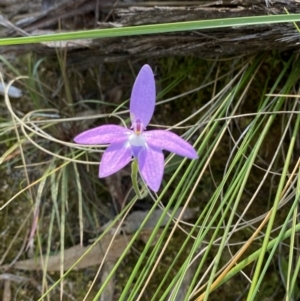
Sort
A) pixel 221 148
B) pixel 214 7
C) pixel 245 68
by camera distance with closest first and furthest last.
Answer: pixel 214 7 < pixel 245 68 < pixel 221 148

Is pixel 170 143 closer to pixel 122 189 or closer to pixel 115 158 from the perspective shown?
pixel 115 158

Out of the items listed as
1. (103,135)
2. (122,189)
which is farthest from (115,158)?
(122,189)

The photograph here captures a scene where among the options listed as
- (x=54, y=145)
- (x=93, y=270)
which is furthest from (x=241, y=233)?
(x=54, y=145)

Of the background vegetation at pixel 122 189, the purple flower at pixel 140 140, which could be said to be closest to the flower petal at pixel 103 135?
the purple flower at pixel 140 140

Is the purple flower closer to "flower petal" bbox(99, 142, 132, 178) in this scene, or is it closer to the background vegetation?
"flower petal" bbox(99, 142, 132, 178)

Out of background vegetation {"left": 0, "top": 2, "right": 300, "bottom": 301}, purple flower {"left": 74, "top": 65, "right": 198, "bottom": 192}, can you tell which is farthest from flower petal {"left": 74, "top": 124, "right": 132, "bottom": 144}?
background vegetation {"left": 0, "top": 2, "right": 300, "bottom": 301}

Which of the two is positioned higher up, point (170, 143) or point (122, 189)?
point (170, 143)

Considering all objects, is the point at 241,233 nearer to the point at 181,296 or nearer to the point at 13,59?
the point at 181,296
